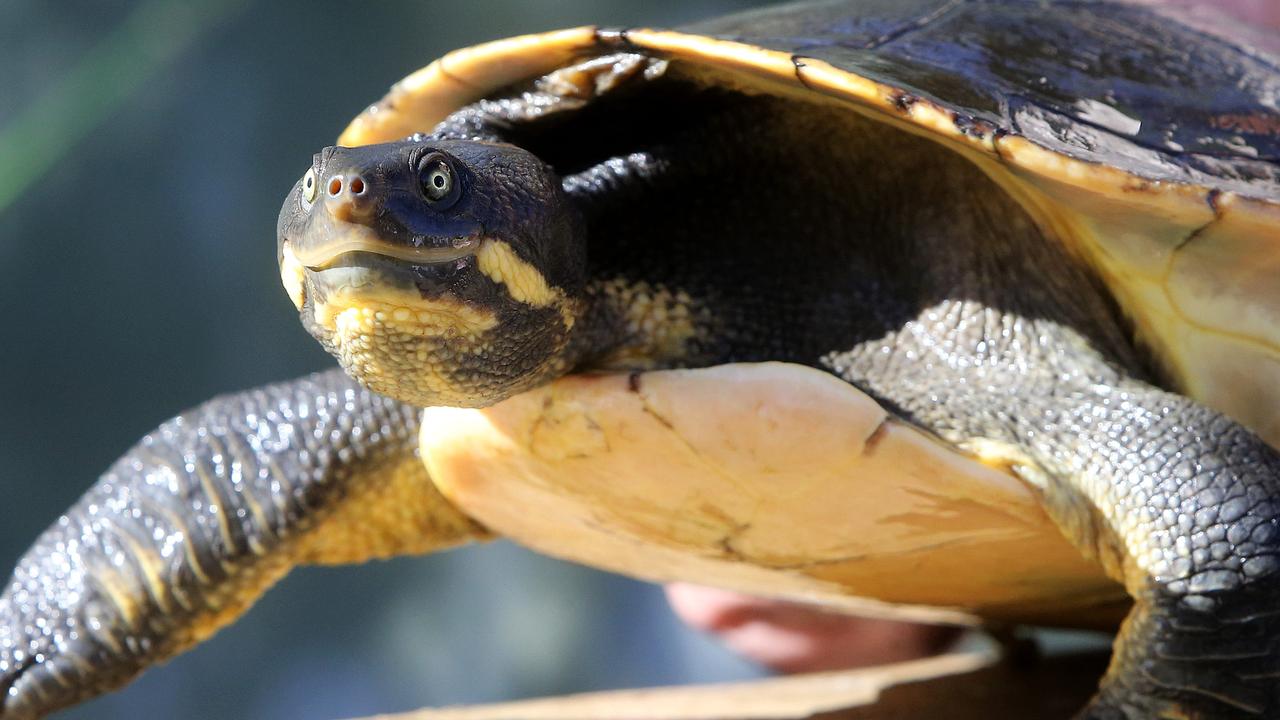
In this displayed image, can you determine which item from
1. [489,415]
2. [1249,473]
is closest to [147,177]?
[489,415]

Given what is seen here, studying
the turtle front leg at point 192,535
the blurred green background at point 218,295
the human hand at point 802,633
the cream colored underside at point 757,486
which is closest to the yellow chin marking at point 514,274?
the cream colored underside at point 757,486

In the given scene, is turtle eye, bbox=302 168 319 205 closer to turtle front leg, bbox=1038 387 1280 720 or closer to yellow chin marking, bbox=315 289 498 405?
yellow chin marking, bbox=315 289 498 405

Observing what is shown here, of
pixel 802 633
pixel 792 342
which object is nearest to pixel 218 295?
pixel 802 633

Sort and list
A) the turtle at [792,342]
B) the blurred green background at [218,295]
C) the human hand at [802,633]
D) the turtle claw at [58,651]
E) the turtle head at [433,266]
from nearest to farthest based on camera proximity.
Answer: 1. the turtle head at [433,266]
2. the turtle at [792,342]
3. the turtle claw at [58,651]
4. the human hand at [802,633]
5. the blurred green background at [218,295]

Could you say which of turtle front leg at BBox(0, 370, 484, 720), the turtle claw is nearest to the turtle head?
turtle front leg at BBox(0, 370, 484, 720)

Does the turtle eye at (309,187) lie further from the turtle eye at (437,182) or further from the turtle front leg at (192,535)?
the turtle front leg at (192,535)

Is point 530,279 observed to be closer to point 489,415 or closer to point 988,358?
point 489,415
